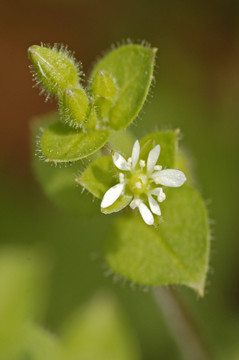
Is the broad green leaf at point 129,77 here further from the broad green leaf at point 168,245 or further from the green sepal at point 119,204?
the broad green leaf at point 168,245

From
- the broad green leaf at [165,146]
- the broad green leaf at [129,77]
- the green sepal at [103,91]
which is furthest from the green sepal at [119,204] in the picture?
the green sepal at [103,91]

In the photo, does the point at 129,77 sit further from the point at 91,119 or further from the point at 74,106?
the point at 74,106

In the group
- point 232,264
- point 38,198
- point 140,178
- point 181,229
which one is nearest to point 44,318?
point 38,198

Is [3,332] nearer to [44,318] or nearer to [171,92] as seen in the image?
[44,318]

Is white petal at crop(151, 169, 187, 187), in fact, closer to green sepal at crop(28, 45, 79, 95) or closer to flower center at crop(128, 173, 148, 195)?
flower center at crop(128, 173, 148, 195)

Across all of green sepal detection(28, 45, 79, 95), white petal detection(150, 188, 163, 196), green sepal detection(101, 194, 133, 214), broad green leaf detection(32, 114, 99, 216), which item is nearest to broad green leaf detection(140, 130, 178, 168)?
white petal detection(150, 188, 163, 196)
